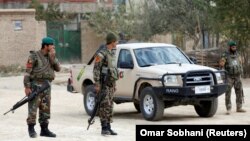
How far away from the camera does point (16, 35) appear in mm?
37938

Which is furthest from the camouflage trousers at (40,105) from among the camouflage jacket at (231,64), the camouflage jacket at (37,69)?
the camouflage jacket at (231,64)

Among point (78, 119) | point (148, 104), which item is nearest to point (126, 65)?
point (148, 104)

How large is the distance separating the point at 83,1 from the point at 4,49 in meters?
14.6

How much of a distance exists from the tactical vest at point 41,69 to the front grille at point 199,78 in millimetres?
4311

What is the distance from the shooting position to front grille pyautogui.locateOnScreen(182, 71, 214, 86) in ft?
51.2

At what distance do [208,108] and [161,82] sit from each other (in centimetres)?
163

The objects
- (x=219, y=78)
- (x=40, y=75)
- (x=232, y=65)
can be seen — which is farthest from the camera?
(x=232, y=65)

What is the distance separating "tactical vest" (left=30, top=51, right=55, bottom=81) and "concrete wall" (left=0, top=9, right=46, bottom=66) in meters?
26.2

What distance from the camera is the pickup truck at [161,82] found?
15.6 m

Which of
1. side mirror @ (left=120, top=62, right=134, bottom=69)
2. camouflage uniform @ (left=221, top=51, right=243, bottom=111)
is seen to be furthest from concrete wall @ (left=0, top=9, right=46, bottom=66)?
camouflage uniform @ (left=221, top=51, right=243, bottom=111)

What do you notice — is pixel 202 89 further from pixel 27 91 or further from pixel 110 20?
pixel 110 20

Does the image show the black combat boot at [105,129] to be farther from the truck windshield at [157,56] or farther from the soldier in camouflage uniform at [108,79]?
the truck windshield at [157,56]

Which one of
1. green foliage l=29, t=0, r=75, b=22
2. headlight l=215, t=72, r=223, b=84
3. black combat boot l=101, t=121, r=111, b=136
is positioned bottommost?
black combat boot l=101, t=121, r=111, b=136

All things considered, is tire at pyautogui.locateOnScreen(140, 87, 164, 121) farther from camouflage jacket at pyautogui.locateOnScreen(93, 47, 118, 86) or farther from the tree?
the tree
